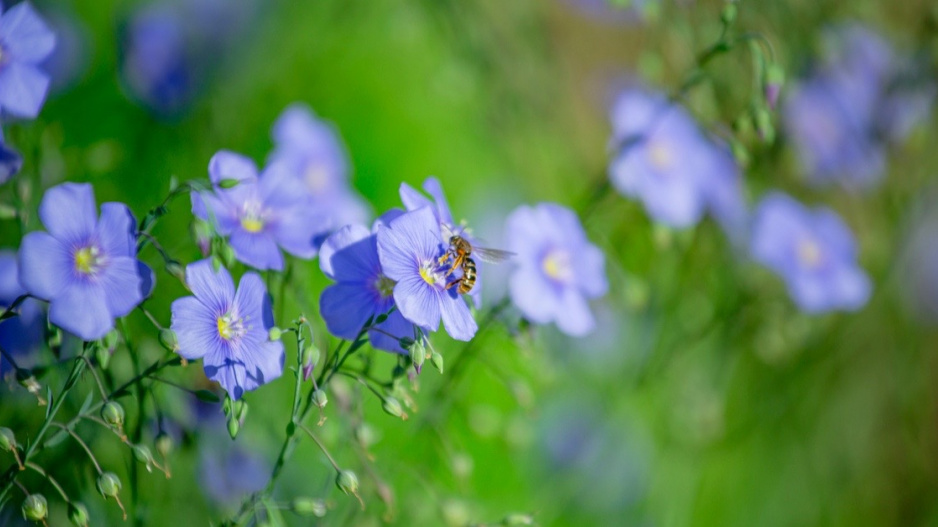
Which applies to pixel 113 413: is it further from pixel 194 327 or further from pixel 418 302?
pixel 418 302

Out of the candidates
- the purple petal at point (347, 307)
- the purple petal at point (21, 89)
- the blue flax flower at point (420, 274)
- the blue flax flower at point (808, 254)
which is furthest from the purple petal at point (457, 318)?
the blue flax flower at point (808, 254)

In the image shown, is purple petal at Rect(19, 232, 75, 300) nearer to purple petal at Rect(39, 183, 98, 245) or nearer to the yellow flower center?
purple petal at Rect(39, 183, 98, 245)

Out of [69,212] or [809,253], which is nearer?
[69,212]

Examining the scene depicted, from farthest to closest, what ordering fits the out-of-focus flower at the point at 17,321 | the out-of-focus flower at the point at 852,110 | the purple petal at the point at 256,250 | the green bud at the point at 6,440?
the out-of-focus flower at the point at 852,110
the out-of-focus flower at the point at 17,321
the purple petal at the point at 256,250
the green bud at the point at 6,440

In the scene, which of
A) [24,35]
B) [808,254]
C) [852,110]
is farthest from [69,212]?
[852,110]

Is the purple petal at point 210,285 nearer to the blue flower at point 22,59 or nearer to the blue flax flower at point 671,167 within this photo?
the blue flower at point 22,59

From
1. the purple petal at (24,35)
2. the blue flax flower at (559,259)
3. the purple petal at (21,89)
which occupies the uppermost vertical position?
the blue flax flower at (559,259)

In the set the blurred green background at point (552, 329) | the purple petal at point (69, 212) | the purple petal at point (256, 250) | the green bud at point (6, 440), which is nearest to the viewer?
the green bud at point (6, 440)

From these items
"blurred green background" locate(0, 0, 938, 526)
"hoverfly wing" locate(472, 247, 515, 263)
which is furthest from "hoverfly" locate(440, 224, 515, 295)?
"blurred green background" locate(0, 0, 938, 526)
